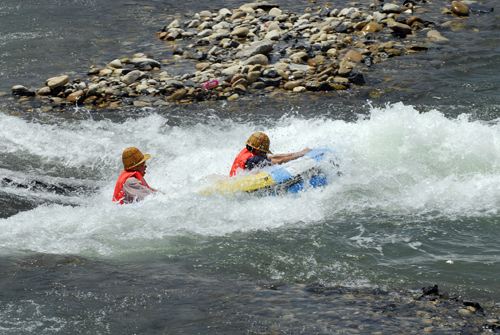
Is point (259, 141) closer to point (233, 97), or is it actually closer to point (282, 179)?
point (282, 179)

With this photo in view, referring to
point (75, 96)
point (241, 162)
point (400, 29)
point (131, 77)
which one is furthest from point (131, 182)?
point (400, 29)

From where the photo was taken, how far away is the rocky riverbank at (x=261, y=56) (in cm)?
1566

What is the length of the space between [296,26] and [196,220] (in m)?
9.57

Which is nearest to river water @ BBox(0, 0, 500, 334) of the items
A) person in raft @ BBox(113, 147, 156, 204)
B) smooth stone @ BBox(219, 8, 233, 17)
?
person in raft @ BBox(113, 147, 156, 204)

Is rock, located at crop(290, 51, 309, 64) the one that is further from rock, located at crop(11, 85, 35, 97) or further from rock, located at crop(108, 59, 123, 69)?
rock, located at crop(11, 85, 35, 97)

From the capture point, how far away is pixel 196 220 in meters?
10.0

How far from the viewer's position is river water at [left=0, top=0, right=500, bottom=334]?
7.55 metres

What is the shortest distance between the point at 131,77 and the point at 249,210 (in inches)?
277

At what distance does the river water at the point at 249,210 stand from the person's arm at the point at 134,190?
0.41 ft

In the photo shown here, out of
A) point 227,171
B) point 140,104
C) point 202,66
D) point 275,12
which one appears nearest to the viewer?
point 227,171

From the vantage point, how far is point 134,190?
10.2m

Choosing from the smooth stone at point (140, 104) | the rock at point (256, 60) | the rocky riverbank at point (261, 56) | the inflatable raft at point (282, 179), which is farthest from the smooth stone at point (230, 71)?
the inflatable raft at point (282, 179)

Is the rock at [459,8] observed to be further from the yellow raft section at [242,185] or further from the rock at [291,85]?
the yellow raft section at [242,185]

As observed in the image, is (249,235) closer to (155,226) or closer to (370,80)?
(155,226)
